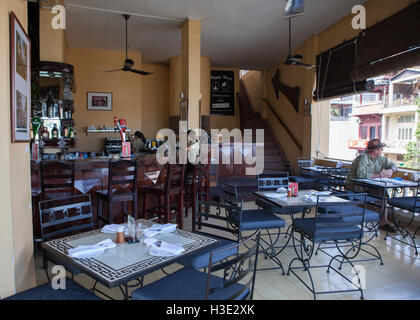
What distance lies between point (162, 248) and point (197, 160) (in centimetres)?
379

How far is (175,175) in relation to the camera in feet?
13.8

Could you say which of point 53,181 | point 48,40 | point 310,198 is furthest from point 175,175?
point 48,40

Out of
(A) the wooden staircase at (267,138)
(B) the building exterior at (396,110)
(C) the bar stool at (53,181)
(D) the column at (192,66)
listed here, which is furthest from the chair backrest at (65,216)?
(B) the building exterior at (396,110)

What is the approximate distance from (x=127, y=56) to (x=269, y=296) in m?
8.40

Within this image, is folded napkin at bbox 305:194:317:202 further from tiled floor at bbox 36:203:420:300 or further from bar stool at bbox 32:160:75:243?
bar stool at bbox 32:160:75:243

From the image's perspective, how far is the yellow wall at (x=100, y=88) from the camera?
29.5ft

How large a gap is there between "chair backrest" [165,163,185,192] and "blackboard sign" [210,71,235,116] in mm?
6924

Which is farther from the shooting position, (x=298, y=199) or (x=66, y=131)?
Result: (x=66, y=131)

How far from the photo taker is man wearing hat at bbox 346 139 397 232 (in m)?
4.77

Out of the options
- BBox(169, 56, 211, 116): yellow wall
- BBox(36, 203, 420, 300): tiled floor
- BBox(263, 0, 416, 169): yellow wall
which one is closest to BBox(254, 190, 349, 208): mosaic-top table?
BBox(36, 203, 420, 300): tiled floor

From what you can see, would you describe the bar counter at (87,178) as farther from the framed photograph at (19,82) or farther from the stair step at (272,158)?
the stair step at (272,158)

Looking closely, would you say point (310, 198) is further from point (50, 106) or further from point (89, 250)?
point (50, 106)
